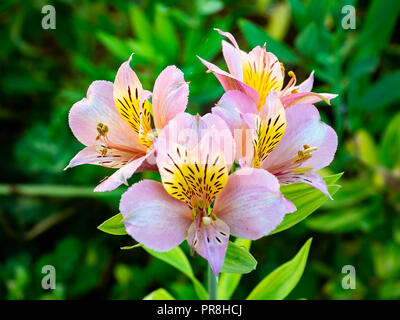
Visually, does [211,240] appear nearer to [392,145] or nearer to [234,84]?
[234,84]

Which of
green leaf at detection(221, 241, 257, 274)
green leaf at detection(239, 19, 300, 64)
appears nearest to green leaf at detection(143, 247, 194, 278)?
green leaf at detection(221, 241, 257, 274)

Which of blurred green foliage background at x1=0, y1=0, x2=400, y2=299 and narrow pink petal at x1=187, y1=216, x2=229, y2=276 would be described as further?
blurred green foliage background at x1=0, y1=0, x2=400, y2=299

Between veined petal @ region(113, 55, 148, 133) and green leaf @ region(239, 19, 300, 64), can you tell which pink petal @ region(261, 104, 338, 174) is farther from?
green leaf @ region(239, 19, 300, 64)

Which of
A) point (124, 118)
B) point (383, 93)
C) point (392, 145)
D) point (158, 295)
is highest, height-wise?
point (383, 93)

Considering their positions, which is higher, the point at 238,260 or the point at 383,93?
the point at 383,93

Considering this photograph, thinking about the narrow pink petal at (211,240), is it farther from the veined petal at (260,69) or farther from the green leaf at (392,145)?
the green leaf at (392,145)

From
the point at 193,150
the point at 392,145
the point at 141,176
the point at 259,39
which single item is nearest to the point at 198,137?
the point at 193,150
